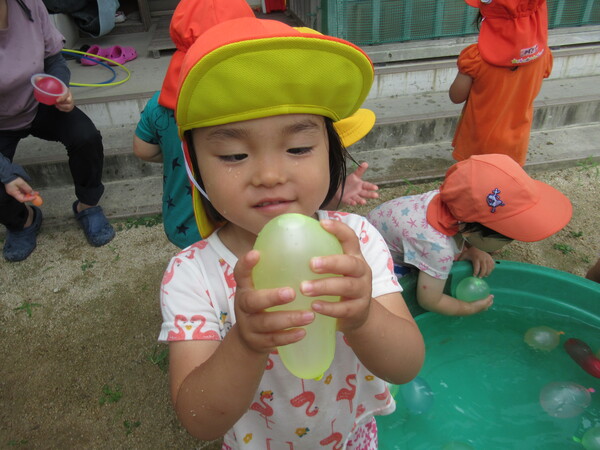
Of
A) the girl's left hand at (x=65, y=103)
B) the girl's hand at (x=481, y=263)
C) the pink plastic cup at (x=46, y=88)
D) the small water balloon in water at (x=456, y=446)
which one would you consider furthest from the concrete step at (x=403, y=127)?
the small water balloon in water at (x=456, y=446)

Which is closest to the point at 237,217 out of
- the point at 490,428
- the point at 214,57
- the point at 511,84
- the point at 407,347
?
the point at 214,57

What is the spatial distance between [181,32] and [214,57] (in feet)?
4.53

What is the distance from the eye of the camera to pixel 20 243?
337 centimetres

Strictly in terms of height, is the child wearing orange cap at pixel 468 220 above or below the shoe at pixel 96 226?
above

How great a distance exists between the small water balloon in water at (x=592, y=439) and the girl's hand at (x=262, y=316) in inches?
83.5

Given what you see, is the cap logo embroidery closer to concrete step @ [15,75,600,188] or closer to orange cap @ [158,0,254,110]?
orange cap @ [158,0,254,110]

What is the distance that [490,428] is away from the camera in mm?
2369

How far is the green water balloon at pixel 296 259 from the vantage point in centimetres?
81

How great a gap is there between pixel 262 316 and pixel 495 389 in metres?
2.22

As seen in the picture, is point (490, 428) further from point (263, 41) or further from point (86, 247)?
point (86, 247)

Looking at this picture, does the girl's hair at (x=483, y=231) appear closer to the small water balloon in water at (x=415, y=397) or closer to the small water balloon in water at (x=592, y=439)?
the small water balloon in water at (x=415, y=397)

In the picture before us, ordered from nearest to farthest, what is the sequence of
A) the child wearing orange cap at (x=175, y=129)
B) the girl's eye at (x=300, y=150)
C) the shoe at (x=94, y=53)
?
1. the girl's eye at (x=300, y=150)
2. the child wearing orange cap at (x=175, y=129)
3. the shoe at (x=94, y=53)

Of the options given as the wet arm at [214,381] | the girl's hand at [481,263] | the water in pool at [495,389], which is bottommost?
the water in pool at [495,389]

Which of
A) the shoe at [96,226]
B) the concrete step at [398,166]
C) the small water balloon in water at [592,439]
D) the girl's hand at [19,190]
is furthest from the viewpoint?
the concrete step at [398,166]
